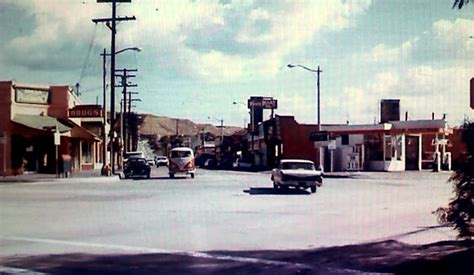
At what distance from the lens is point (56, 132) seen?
42219 millimetres

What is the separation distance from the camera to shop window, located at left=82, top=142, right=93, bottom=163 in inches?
2596

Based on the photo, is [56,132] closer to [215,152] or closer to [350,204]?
[350,204]

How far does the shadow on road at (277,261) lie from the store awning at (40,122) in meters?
35.2

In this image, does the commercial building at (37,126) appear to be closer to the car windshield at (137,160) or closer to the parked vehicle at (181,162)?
the car windshield at (137,160)

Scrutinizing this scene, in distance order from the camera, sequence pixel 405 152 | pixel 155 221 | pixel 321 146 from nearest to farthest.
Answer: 1. pixel 155 221
2. pixel 321 146
3. pixel 405 152

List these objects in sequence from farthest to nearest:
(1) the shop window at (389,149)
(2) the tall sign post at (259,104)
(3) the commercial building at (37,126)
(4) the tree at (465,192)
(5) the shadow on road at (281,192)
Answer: (1) the shop window at (389,149), (2) the tall sign post at (259,104), (3) the commercial building at (37,126), (5) the shadow on road at (281,192), (4) the tree at (465,192)

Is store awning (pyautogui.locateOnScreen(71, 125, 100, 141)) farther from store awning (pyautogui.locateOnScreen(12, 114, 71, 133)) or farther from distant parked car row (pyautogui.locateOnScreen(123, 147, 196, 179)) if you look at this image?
distant parked car row (pyautogui.locateOnScreen(123, 147, 196, 179))

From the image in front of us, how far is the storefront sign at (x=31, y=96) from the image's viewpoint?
48.9 m

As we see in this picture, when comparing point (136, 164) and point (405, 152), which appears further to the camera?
point (405, 152)

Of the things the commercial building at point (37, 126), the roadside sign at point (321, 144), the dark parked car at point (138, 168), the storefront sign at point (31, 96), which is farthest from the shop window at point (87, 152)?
the roadside sign at point (321, 144)

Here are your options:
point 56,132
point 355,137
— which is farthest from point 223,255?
point 355,137

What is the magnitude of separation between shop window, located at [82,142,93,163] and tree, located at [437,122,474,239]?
55.2m

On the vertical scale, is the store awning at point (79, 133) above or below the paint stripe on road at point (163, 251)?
above

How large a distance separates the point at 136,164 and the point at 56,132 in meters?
7.70
